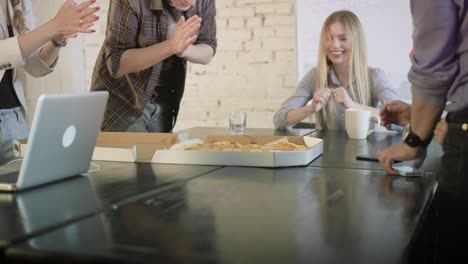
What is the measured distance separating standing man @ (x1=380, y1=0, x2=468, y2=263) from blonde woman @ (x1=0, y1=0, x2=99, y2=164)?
1110mm

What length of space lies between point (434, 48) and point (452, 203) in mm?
356

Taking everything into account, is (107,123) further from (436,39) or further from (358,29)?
(436,39)

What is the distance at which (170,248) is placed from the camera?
2.15ft

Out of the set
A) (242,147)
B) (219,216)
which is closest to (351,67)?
(242,147)

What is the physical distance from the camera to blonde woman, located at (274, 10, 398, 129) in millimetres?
2635

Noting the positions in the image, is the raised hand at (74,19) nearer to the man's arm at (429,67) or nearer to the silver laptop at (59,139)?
the silver laptop at (59,139)

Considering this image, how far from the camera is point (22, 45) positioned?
1.81 meters

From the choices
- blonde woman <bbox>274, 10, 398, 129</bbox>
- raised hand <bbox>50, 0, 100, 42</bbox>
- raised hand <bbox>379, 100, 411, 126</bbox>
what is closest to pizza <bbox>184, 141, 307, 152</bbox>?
raised hand <bbox>379, 100, 411, 126</bbox>

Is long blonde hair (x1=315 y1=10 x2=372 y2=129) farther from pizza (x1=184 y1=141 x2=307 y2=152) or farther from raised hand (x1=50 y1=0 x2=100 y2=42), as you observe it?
raised hand (x1=50 y1=0 x2=100 y2=42)

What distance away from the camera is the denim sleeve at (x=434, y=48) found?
1131 mm

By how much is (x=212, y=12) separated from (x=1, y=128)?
1.13 metres

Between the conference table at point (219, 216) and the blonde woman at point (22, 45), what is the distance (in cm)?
71

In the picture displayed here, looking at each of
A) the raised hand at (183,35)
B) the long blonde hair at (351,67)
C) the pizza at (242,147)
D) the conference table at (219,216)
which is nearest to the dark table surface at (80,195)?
the conference table at (219,216)

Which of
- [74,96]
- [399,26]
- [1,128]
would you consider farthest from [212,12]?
[74,96]
